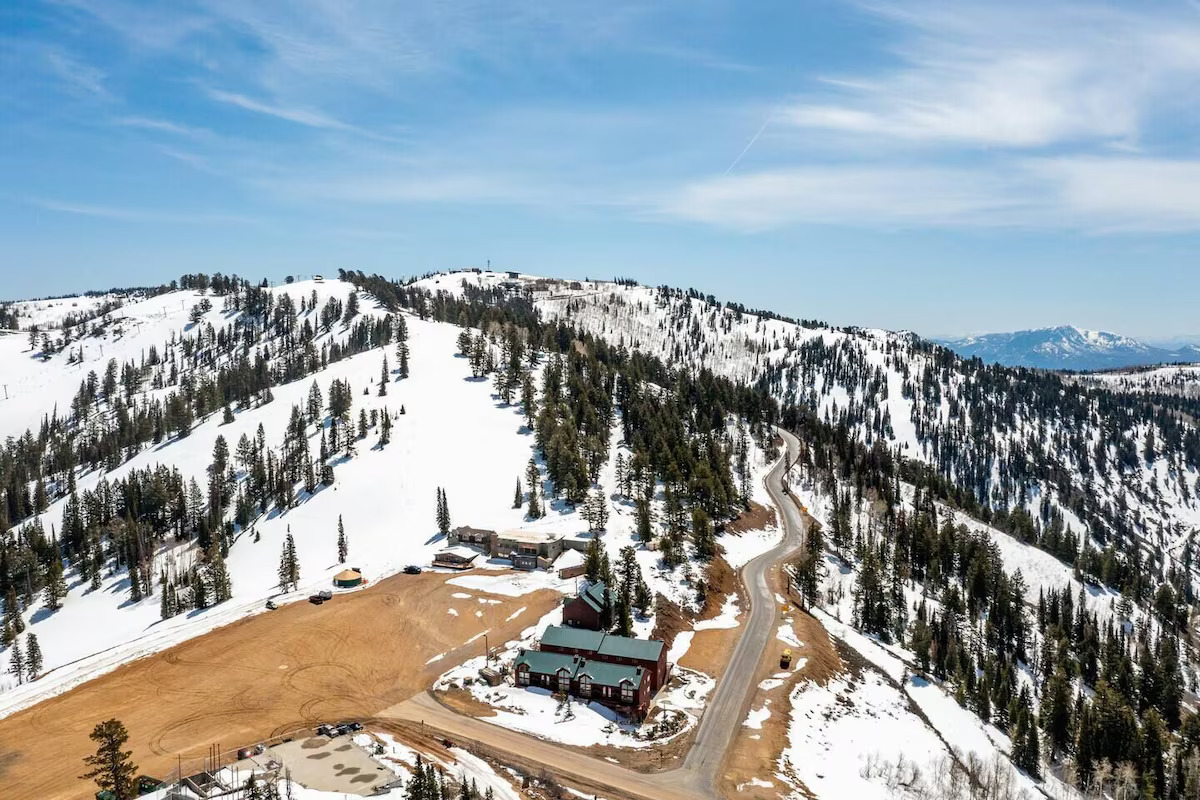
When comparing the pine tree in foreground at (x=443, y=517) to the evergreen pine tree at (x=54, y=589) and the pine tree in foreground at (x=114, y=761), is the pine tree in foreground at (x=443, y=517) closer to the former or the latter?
the evergreen pine tree at (x=54, y=589)

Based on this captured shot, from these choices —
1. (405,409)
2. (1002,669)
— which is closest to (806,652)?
(1002,669)

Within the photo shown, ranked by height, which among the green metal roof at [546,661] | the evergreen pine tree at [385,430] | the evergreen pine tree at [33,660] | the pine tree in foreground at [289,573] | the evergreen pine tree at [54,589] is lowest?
the evergreen pine tree at [54,589]

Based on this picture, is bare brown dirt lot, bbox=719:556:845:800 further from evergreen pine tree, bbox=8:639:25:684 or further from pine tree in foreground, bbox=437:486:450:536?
evergreen pine tree, bbox=8:639:25:684

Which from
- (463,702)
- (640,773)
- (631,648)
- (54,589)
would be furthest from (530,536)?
(54,589)

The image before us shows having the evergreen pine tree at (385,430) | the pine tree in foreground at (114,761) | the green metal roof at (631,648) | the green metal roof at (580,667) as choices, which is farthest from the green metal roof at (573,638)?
the evergreen pine tree at (385,430)

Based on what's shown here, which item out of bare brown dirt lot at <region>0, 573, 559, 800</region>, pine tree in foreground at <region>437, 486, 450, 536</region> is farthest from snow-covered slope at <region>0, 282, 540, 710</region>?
bare brown dirt lot at <region>0, 573, 559, 800</region>

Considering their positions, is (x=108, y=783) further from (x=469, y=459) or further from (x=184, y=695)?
(x=469, y=459)
